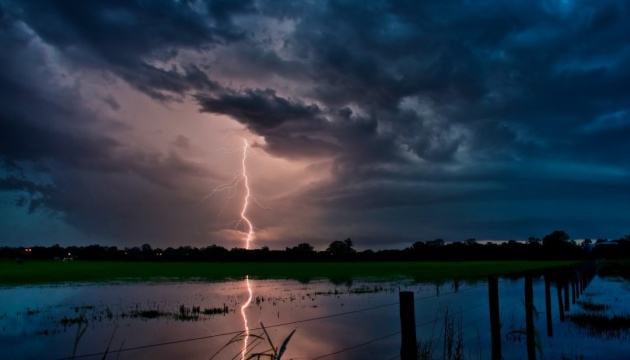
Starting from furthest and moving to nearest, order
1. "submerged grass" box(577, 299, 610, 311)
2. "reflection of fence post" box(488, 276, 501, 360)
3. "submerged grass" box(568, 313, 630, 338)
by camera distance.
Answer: "submerged grass" box(577, 299, 610, 311) < "submerged grass" box(568, 313, 630, 338) < "reflection of fence post" box(488, 276, 501, 360)

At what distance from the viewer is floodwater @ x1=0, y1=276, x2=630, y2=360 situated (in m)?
14.2

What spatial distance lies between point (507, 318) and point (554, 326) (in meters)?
2.40

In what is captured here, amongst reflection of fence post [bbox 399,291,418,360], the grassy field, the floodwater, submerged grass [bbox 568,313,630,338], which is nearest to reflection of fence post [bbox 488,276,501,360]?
the floodwater

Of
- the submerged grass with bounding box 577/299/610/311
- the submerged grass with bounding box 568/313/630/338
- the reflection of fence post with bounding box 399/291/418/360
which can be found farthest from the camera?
the submerged grass with bounding box 577/299/610/311

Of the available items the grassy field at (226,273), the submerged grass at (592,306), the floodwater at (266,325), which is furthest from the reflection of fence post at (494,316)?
the grassy field at (226,273)

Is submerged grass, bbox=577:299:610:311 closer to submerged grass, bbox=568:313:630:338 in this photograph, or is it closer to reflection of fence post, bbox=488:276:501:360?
submerged grass, bbox=568:313:630:338

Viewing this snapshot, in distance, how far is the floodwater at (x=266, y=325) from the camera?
1424cm

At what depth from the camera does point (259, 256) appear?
442 feet

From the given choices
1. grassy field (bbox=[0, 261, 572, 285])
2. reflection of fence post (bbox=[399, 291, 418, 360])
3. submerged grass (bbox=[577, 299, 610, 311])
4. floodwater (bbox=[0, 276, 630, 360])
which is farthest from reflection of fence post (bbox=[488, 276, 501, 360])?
grassy field (bbox=[0, 261, 572, 285])

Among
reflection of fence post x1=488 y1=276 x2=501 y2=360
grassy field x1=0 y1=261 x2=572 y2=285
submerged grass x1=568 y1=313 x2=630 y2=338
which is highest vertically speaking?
reflection of fence post x1=488 y1=276 x2=501 y2=360

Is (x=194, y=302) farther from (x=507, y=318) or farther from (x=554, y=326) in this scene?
(x=554, y=326)

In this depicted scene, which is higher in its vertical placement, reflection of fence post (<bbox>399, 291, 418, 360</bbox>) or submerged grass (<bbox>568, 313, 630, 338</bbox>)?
reflection of fence post (<bbox>399, 291, 418, 360</bbox>)

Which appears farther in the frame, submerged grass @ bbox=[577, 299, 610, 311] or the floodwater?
submerged grass @ bbox=[577, 299, 610, 311]

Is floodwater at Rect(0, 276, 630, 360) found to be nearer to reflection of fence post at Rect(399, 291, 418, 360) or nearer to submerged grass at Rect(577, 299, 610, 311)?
submerged grass at Rect(577, 299, 610, 311)
